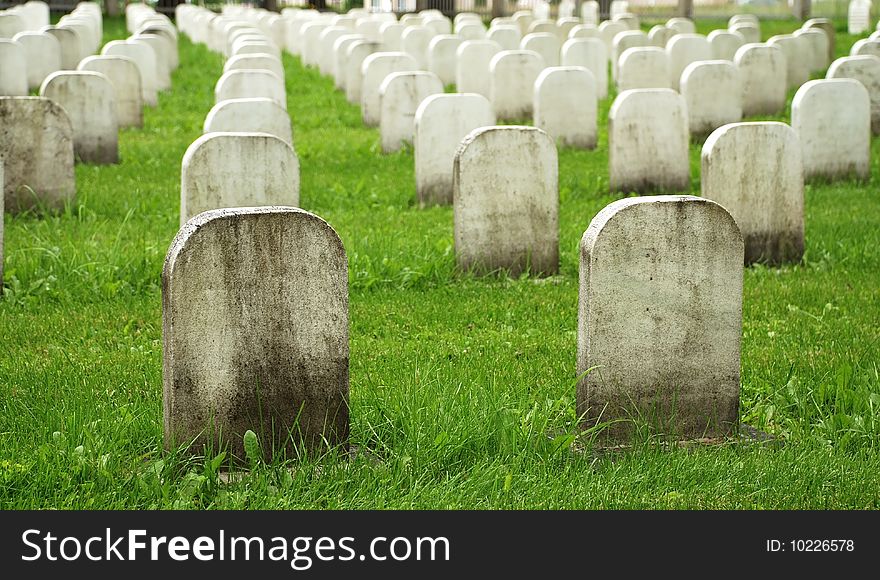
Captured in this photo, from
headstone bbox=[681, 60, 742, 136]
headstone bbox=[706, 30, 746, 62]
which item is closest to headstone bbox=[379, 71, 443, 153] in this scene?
headstone bbox=[681, 60, 742, 136]

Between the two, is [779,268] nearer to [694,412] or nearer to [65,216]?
[694,412]

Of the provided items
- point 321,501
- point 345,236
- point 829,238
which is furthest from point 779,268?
point 321,501

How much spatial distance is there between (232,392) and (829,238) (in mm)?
5184

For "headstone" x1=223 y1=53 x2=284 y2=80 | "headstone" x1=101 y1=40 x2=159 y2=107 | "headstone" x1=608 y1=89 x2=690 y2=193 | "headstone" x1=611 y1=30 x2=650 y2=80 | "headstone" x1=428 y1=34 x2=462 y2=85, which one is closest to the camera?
"headstone" x1=608 y1=89 x2=690 y2=193

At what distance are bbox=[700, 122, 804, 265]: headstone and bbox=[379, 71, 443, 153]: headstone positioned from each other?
14.4 feet

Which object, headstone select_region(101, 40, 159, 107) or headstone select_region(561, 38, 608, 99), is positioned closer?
headstone select_region(101, 40, 159, 107)

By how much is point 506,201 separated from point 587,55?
950 cm

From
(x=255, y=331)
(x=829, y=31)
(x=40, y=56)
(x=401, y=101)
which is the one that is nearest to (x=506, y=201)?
(x=255, y=331)

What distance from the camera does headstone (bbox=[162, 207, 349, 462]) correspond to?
161 inches

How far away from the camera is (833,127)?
10078 millimetres

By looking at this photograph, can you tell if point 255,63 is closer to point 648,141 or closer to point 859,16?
point 648,141

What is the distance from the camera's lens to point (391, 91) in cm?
1152

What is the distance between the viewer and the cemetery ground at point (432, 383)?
162 inches

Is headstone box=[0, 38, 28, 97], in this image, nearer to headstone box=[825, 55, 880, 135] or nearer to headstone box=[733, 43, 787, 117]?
headstone box=[733, 43, 787, 117]
